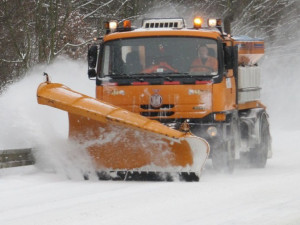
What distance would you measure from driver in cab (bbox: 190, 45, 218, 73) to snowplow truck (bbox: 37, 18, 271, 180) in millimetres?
14

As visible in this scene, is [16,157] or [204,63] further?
Result: [204,63]

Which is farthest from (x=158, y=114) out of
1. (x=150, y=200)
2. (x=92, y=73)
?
(x=150, y=200)

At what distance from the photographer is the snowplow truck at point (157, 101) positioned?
419 inches

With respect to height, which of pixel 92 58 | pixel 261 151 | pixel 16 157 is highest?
pixel 92 58

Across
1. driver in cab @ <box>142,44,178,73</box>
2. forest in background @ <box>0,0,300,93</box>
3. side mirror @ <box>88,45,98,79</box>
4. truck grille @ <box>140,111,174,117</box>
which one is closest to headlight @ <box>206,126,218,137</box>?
truck grille @ <box>140,111,174,117</box>

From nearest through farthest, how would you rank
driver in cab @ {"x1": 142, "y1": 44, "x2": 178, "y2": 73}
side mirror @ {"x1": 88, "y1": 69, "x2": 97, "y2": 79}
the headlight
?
the headlight, driver in cab @ {"x1": 142, "y1": 44, "x2": 178, "y2": 73}, side mirror @ {"x1": 88, "y1": 69, "x2": 97, "y2": 79}

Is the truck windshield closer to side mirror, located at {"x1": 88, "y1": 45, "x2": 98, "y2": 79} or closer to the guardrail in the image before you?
side mirror, located at {"x1": 88, "y1": 45, "x2": 98, "y2": 79}

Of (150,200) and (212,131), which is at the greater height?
(212,131)

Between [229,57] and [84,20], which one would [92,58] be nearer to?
[229,57]

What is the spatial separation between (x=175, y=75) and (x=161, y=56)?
408 millimetres

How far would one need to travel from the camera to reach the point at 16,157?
11.7 meters

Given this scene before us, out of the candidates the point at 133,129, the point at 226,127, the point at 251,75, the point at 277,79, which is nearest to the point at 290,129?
the point at 277,79

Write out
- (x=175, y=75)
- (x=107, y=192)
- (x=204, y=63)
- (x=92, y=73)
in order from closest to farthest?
(x=107, y=192)
(x=175, y=75)
(x=204, y=63)
(x=92, y=73)

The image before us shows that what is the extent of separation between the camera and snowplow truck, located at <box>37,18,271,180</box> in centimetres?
1064
